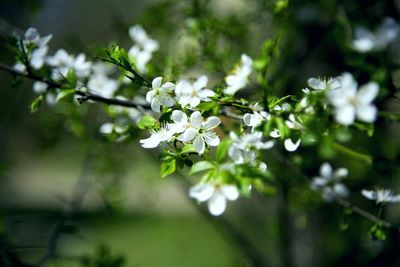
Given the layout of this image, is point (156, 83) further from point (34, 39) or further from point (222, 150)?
point (34, 39)

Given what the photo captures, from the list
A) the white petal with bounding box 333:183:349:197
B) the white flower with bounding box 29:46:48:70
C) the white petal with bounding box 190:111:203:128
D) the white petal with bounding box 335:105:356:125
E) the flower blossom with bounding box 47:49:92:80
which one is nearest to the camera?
the white petal with bounding box 335:105:356:125

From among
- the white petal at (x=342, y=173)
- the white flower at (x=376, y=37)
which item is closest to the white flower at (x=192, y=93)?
the white petal at (x=342, y=173)

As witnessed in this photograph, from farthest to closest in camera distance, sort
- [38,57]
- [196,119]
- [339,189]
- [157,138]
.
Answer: [339,189] < [38,57] < [157,138] < [196,119]

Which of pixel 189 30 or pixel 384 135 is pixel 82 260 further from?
pixel 384 135

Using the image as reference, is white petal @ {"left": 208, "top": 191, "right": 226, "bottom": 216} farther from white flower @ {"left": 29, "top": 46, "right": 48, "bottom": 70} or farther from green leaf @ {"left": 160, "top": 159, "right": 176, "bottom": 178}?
white flower @ {"left": 29, "top": 46, "right": 48, "bottom": 70}

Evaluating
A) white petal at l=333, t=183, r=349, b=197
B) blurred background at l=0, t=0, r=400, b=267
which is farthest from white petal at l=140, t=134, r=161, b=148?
white petal at l=333, t=183, r=349, b=197

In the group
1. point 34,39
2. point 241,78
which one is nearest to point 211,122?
point 241,78

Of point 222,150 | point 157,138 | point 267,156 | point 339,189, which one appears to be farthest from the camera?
point 267,156

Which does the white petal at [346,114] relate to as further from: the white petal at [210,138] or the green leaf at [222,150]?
the white petal at [210,138]
